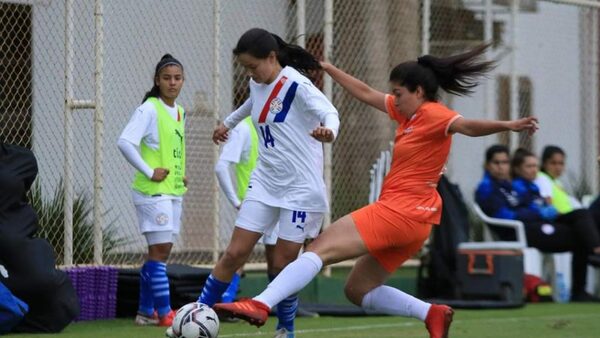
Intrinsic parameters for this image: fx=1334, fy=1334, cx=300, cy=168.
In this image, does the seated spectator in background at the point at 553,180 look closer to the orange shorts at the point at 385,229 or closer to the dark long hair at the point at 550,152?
the dark long hair at the point at 550,152

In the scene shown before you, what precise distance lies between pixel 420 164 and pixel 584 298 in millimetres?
7233

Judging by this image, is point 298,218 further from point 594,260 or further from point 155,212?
point 594,260

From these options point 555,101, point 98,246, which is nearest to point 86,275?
point 98,246

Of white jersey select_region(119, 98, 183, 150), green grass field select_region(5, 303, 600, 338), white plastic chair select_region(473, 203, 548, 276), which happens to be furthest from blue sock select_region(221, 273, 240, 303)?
white plastic chair select_region(473, 203, 548, 276)

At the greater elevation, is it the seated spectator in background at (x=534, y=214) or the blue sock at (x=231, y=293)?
the seated spectator in background at (x=534, y=214)

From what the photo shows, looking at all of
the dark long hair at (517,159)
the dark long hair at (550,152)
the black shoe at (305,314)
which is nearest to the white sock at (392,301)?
the black shoe at (305,314)

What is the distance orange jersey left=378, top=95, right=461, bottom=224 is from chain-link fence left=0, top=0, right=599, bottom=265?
356 cm

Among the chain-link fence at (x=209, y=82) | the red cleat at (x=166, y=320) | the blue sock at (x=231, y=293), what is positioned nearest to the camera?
the red cleat at (x=166, y=320)

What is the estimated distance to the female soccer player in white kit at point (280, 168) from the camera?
25.3 ft

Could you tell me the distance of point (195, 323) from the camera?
23.4 ft

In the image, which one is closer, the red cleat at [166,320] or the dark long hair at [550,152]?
the red cleat at [166,320]

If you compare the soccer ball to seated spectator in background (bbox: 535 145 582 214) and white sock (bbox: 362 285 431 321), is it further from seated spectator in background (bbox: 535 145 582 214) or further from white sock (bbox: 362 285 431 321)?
seated spectator in background (bbox: 535 145 582 214)

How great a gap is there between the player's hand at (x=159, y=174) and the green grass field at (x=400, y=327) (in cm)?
106

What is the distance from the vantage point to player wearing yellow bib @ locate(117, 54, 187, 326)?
951 cm
